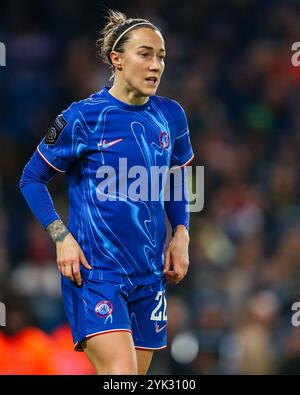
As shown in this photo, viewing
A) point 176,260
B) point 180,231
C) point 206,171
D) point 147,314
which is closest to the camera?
point 147,314

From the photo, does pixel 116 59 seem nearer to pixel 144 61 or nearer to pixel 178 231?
pixel 144 61

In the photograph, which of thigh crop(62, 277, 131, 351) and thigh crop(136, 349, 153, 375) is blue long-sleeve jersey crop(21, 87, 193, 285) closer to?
thigh crop(62, 277, 131, 351)

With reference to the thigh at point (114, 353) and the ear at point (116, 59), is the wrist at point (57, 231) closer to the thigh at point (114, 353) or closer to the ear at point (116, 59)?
the thigh at point (114, 353)

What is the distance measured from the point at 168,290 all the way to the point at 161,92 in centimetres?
261

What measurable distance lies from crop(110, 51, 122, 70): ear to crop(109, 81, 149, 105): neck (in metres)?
0.09

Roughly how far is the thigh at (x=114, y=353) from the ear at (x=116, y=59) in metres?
1.28

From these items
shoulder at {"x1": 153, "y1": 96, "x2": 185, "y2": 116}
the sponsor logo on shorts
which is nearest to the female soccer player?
the sponsor logo on shorts

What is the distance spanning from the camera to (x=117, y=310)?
4.76m

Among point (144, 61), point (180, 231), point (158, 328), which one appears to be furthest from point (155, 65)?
point (158, 328)

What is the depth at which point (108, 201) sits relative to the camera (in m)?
4.86

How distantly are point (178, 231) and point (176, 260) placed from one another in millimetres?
182

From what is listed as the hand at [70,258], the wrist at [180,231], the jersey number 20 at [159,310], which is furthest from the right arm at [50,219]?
the wrist at [180,231]

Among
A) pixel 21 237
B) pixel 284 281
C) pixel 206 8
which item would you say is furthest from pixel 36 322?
pixel 206 8
